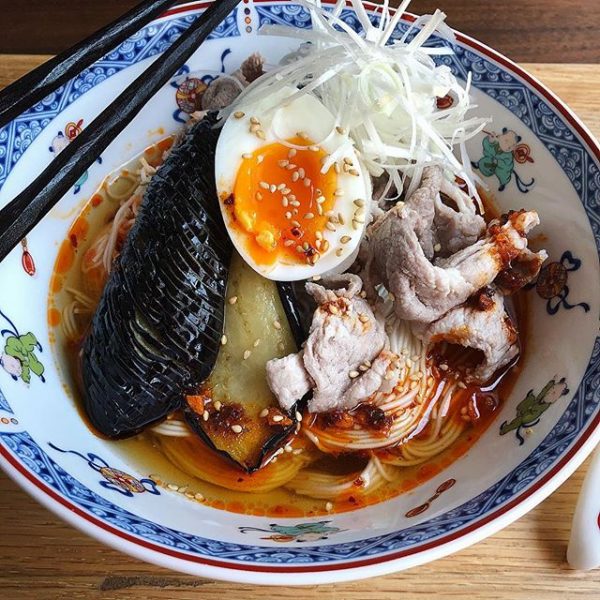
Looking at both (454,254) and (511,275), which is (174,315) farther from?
(511,275)

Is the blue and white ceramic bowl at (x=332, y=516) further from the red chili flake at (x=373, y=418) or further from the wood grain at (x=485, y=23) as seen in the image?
the wood grain at (x=485, y=23)

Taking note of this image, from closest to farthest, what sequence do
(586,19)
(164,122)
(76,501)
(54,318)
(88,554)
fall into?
(76,501)
(88,554)
(54,318)
(164,122)
(586,19)

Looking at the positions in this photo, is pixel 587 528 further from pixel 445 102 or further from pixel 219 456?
pixel 445 102

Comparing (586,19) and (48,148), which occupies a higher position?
(48,148)

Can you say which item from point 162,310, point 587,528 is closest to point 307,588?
point 587,528

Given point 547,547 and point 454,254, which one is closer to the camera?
point 547,547

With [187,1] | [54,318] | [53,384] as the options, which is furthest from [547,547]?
[187,1]

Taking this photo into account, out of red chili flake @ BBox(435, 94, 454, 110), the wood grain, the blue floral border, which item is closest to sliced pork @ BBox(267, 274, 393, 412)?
red chili flake @ BBox(435, 94, 454, 110)
